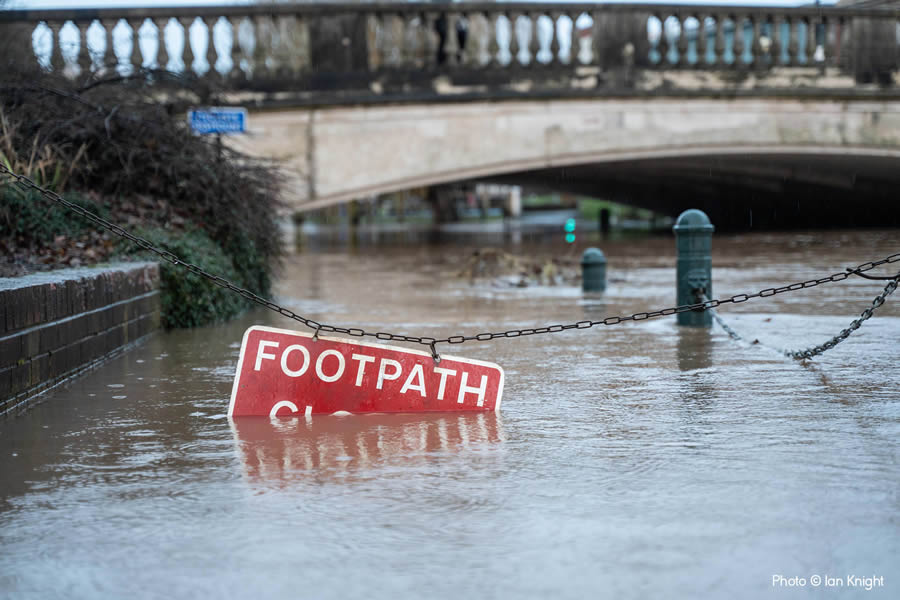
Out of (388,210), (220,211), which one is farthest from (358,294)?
(388,210)

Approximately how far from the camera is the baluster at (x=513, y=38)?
20.7 metres

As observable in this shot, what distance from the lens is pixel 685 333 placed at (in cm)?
1002

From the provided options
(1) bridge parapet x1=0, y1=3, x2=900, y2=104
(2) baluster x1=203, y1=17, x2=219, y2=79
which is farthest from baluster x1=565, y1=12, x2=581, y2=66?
(2) baluster x1=203, y1=17, x2=219, y2=79

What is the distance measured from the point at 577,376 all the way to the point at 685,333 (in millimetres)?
2557

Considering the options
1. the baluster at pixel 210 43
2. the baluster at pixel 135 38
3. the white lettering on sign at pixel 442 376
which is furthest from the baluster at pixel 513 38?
the white lettering on sign at pixel 442 376

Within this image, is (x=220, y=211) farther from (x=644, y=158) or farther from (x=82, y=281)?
(x=644, y=158)

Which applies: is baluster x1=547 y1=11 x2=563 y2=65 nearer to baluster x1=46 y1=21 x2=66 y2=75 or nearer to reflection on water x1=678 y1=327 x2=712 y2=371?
baluster x1=46 y1=21 x2=66 y2=75

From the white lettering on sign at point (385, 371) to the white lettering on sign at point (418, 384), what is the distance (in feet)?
0.21

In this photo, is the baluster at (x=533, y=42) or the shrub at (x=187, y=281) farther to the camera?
the baluster at (x=533, y=42)

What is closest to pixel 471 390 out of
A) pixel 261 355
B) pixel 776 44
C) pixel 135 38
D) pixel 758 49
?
pixel 261 355

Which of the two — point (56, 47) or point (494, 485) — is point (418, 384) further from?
point (56, 47)

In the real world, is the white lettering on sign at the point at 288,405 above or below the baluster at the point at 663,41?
below

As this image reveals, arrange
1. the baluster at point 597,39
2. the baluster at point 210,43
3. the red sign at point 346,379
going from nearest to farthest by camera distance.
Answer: the red sign at point 346,379 < the baluster at point 210,43 < the baluster at point 597,39

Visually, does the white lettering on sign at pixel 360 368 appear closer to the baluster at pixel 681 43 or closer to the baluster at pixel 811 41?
the baluster at pixel 681 43
